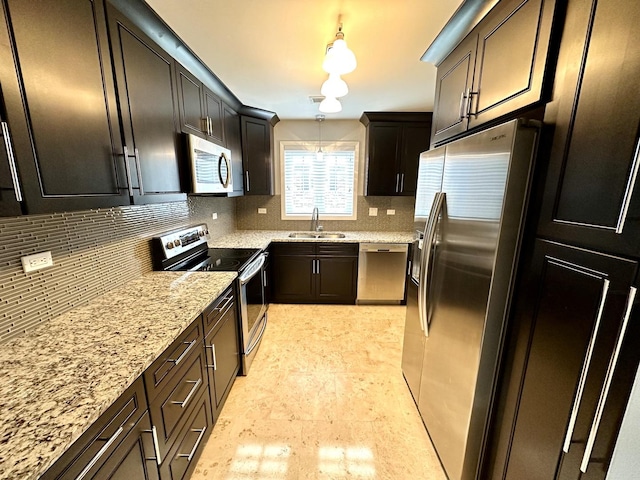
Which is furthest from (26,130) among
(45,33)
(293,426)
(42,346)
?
(293,426)

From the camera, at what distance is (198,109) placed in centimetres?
201

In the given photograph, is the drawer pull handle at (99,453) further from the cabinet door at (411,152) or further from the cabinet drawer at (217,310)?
the cabinet door at (411,152)

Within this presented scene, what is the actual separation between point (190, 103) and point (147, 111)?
22.9 inches

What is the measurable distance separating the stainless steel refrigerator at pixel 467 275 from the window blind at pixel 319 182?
2.08 meters

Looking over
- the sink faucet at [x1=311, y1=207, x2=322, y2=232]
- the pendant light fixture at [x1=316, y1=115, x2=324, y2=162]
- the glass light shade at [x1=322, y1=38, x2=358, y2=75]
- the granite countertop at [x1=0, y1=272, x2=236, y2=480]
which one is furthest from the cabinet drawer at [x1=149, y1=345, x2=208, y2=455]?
the pendant light fixture at [x1=316, y1=115, x2=324, y2=162]

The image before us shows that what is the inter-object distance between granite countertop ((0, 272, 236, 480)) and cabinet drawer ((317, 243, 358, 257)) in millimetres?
1836

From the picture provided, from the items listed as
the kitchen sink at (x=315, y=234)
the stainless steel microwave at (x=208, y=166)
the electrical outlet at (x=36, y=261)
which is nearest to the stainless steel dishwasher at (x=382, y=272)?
the kitchen sink at (x=315, y=234)

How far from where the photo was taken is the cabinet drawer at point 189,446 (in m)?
1.11

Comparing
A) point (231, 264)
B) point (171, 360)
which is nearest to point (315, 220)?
point (231, 264)

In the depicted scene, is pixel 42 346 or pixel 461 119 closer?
pixel 42 346

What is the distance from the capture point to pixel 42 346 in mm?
968

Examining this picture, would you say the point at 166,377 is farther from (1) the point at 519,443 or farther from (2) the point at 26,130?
(1) the point at 519,443

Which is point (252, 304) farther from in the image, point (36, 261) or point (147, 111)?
point (147, 111)

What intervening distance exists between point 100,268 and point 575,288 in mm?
2128
